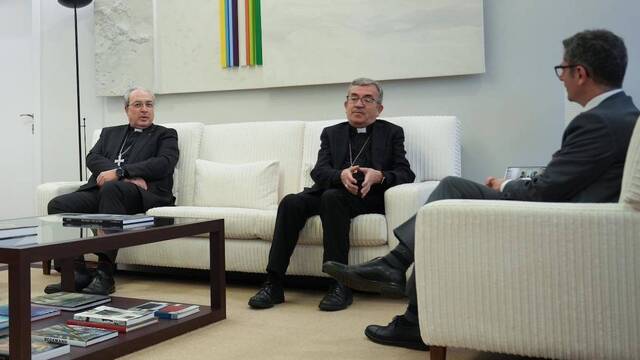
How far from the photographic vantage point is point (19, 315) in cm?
178

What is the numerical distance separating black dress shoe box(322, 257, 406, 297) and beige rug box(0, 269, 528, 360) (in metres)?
0.22

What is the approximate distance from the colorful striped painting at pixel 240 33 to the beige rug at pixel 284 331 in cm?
170

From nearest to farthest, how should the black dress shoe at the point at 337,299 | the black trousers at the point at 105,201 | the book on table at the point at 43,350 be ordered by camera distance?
the book on table at the point at 43,350 → the black dress shoe at the point at 337,299 → the black trousers at the point at 105,201

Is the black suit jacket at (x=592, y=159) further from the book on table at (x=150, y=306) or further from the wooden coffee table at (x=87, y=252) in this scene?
the book on table at (x=150, y=306)

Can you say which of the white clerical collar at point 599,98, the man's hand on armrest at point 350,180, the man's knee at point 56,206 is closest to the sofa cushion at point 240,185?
the man's hand on armrest at point 350,180

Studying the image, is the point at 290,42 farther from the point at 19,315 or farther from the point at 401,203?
the point at 19,315

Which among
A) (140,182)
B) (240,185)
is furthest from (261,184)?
(140,182)

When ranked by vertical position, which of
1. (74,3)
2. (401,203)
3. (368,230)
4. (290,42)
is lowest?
(368,230)

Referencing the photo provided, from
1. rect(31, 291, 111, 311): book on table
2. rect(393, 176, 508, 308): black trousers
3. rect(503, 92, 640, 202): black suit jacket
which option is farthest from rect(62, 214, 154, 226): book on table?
rect(503, 92, 640, 202): black suit jacket

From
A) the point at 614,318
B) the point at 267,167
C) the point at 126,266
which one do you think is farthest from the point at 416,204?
the point at 126,266

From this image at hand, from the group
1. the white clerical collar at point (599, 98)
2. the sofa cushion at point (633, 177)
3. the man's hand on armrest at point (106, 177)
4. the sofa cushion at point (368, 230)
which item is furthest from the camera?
the man's hand on armrest at point (106, 177)

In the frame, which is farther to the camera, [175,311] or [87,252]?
[175,311]

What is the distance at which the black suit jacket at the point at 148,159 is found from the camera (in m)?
3.71

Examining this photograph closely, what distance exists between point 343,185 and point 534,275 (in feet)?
4.99
